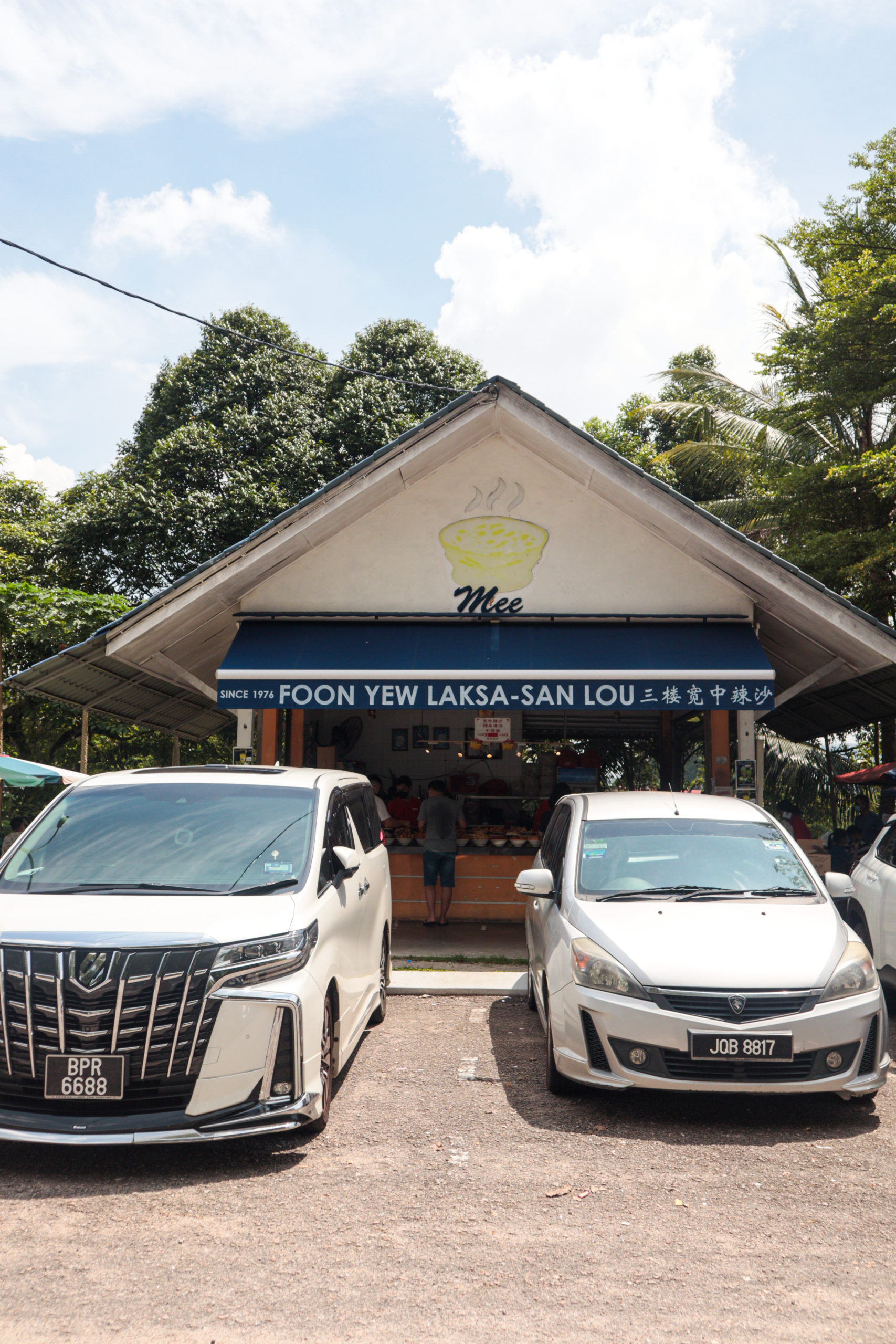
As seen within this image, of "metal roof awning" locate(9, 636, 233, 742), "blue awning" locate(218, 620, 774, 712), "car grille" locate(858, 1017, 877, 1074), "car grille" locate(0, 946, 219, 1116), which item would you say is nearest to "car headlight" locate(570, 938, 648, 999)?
"car grille" locate(858, 1017, 877, 1074)

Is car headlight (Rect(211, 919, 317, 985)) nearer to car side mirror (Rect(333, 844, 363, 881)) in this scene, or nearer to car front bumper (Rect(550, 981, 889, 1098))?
car side mirror (Rect(333, 844, 363, 881))

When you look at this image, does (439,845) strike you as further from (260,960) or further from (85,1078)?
(85,1078)

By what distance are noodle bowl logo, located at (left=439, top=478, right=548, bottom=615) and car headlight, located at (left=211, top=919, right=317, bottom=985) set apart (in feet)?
22.0

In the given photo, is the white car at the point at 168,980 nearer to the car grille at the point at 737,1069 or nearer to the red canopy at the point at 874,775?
the car grille at the point at 737,1069

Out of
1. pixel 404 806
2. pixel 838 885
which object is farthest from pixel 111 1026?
pixel 404 806

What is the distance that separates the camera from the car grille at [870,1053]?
17.3ft

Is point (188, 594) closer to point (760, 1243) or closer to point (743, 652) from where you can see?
point (743, 652)

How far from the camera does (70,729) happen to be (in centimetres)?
2628

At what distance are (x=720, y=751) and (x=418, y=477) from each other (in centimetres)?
471

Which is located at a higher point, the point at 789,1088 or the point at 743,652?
the point at 743,652

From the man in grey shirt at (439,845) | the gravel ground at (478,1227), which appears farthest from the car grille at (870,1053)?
the man in grey shirt at (439,845)

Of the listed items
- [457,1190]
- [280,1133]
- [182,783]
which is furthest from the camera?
[182,783]

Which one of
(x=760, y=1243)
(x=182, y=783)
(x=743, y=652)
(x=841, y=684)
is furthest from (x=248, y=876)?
(x=841, y=684)

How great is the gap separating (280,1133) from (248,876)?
1.27 meters
